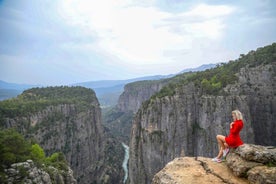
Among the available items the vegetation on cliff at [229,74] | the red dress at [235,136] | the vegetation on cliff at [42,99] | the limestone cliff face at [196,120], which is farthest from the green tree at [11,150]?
the vegetation on cliff at [229,74]

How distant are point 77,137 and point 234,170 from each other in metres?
102

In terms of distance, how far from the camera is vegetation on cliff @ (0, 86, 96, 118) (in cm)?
8669

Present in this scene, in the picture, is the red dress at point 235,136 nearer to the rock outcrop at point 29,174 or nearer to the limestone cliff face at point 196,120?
the rock outcrop at point 29,174

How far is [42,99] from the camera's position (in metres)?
113

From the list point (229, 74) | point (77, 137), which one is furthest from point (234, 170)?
point (77, 137)

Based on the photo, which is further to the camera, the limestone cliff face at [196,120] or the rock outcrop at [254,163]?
the limestone cliff face at [196,120]

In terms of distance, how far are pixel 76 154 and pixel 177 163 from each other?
324ft

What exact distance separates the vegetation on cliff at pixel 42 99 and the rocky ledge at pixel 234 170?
76444 mm

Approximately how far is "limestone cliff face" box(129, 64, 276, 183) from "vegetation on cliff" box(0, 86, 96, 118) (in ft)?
108

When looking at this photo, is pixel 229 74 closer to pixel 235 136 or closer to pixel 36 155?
pixel 36 155

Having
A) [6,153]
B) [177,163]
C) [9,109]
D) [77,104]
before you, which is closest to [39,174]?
[6,153]

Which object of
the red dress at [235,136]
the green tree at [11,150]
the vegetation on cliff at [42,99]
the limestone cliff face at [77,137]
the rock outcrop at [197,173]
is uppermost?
the red dress at [235,136]

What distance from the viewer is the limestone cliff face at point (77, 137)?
304ft

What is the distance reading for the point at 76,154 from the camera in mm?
108375
